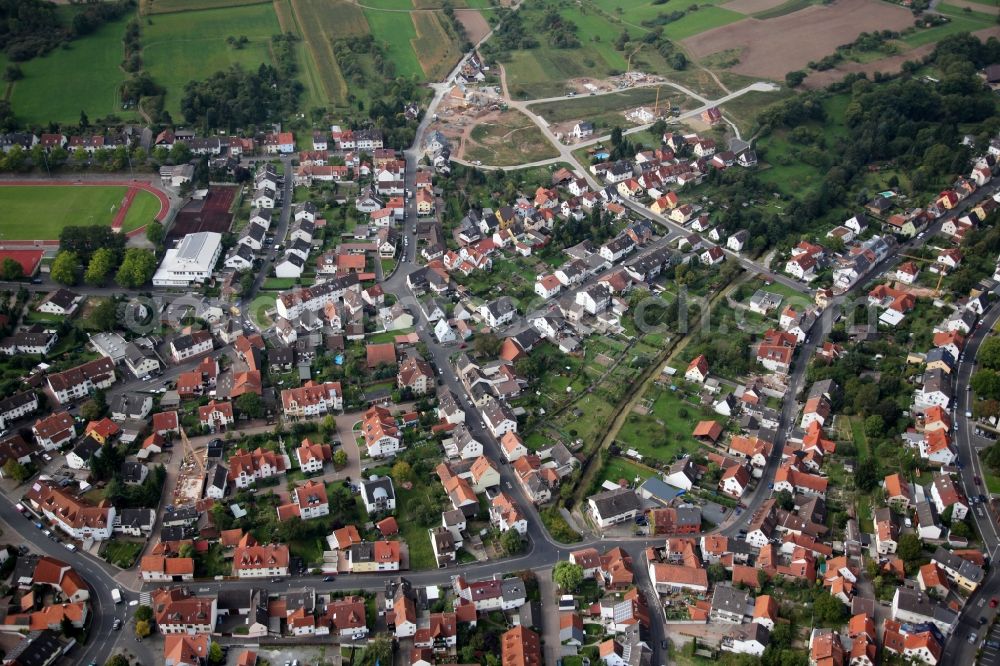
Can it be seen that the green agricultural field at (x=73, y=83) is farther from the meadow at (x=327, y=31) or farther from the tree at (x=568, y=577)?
the tree at (x=568, y=577)

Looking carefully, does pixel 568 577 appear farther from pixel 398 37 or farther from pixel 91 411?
pixel 398 37

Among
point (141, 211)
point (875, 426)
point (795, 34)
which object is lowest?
→ point (141, 211)

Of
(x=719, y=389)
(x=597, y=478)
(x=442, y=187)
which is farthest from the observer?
(x=442, y=187)

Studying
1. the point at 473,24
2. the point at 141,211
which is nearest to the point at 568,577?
the point at 141,211

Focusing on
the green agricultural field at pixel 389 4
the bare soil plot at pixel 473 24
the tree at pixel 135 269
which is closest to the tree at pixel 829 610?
the tree at pixel 135 269

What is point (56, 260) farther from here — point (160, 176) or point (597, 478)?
point (597, 478)

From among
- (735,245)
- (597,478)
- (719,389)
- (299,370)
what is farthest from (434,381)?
(735,245)

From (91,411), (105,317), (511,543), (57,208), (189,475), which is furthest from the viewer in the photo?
(57,208)
